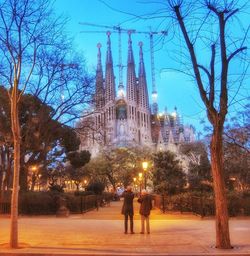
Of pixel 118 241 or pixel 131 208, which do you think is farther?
pixel 131 208

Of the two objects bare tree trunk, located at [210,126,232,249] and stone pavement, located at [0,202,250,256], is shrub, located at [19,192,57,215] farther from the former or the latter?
bare tree trunk, located at [210,126,232,249]

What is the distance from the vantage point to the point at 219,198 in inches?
501

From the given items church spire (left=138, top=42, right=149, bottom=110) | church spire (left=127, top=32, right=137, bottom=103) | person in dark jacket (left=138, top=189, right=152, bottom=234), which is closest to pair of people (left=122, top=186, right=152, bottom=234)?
person in dark jacket (left=138, top=189, right=152, bottom=234)

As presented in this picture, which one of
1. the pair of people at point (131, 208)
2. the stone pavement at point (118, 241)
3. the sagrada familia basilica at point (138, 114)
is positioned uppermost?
the sagrada familia basilica at point (138, 114)

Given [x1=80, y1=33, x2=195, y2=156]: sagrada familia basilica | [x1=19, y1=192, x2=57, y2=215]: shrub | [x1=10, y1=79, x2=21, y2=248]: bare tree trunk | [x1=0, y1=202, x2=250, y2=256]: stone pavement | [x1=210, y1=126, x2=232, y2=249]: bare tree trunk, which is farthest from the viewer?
[x1=80, y1=33, x2=195, y2=156]: sagrada familia basilica

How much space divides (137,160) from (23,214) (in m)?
47.3

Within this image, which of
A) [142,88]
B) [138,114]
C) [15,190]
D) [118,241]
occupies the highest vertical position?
[142,88]

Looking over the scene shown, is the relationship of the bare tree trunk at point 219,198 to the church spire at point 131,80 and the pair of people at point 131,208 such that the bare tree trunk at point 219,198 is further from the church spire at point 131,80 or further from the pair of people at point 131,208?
the church spire at point 131,80

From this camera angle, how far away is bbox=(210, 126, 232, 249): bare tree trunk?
41.3ft

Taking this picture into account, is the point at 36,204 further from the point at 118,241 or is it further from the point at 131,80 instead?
the point at 131,80

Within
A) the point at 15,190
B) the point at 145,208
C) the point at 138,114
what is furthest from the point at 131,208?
the point at 138,114

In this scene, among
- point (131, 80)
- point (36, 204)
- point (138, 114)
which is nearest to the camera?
point (36, 204)

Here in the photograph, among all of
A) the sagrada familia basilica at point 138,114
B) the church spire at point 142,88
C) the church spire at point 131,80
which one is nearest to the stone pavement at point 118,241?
the sagrada familia basilica at point 138,114

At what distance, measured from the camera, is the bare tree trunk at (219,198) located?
12.6m
